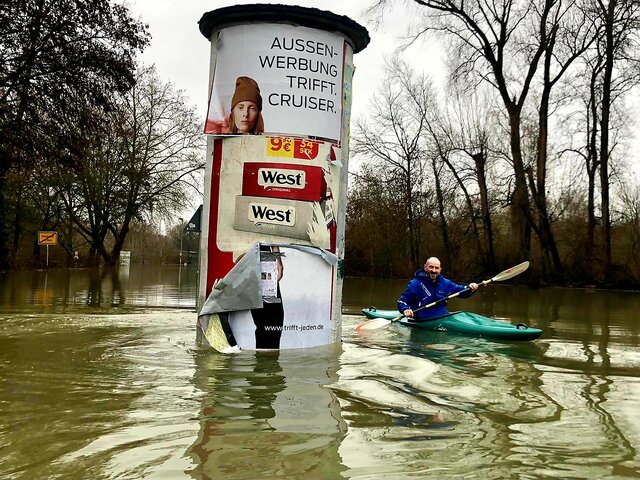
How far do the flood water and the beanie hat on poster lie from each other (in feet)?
8.95

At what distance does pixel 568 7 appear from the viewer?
27.8 meters

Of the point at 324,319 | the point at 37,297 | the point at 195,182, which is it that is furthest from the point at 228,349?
the point at 195,182

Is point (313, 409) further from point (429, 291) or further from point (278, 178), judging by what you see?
point (429, 291)

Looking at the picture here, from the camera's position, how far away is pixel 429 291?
35.3 ft

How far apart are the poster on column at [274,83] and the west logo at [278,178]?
1.40ft

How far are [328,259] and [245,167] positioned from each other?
137cm

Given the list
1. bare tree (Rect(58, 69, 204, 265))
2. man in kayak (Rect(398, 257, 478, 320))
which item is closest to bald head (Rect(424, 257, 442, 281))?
man in kayak (Rect(398, 257, 478, 320))

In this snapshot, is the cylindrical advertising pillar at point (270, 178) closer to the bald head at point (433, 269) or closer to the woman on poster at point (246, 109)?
the woman on poster at point (246, 109)

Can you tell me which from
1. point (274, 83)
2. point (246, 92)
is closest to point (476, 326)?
point (274, 83)

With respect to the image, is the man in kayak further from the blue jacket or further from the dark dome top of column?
the dark dome top of column

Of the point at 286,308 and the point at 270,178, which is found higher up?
the point at 270,178

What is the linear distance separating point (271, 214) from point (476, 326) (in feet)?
12.7

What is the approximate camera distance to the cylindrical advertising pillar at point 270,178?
7.23 metres

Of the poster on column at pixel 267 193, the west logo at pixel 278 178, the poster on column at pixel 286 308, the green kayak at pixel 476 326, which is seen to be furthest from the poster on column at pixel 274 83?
the green kayak at pixel 476 326
